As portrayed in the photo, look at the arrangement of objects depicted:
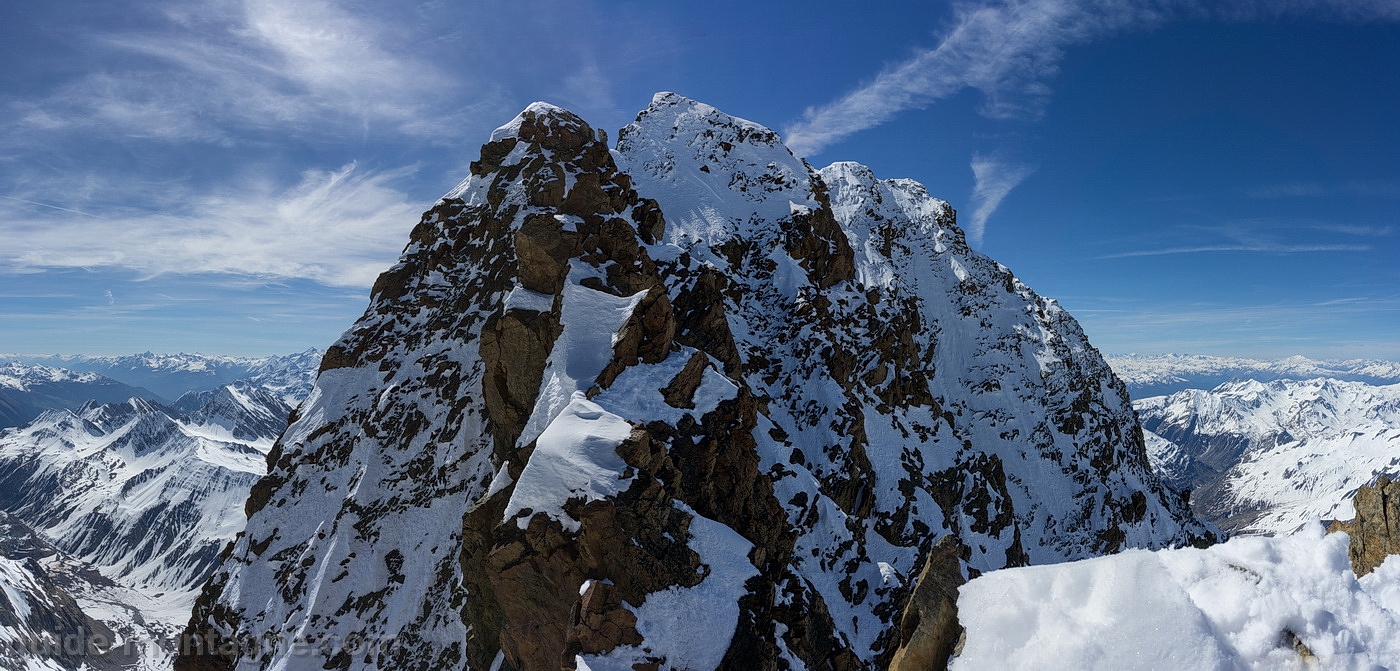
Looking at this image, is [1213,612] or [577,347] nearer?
[1213,612]

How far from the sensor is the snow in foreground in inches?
277

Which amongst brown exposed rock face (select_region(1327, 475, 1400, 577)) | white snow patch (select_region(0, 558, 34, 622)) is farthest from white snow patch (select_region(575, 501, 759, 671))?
white snow patch (select_region(0, 558, 34, 622))

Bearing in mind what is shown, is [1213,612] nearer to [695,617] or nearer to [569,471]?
[695,617]

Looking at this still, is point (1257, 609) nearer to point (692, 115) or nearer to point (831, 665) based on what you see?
point (831, 665)

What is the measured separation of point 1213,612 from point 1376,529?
7.36 meters

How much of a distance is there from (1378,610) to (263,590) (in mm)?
63760

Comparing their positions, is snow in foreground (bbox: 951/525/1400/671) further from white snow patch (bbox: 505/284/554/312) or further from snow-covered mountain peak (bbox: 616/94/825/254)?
snow-covered mountain peak (bbox: 616/94/825/254)

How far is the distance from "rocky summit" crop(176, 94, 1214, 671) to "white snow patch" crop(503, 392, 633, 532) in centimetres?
14

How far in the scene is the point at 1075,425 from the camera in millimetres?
95250

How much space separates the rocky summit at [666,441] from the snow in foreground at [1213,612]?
229 centimetres

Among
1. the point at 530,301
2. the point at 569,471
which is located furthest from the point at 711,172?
A: the point at 569,471

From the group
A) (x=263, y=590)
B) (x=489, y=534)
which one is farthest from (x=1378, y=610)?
(x=263, y=590)

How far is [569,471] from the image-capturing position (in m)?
27.8

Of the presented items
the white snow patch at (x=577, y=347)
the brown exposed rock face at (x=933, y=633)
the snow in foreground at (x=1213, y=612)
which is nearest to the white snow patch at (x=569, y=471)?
the white snow patch at (x=577, y=347)
